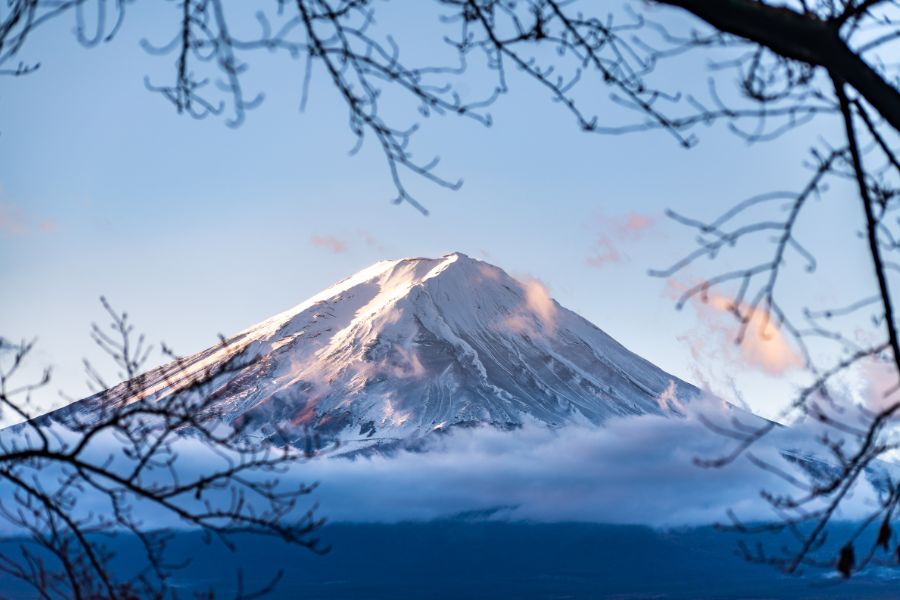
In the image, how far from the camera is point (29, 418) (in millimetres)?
5676

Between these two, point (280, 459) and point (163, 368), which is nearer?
point (280, 459)

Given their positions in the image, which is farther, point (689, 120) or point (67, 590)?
point (67, 590)

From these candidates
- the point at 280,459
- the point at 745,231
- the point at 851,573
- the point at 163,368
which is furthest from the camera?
the point at 163,368

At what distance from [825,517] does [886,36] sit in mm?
1963

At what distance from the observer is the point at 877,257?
4.66 metres

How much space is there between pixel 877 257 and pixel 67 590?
164 inches

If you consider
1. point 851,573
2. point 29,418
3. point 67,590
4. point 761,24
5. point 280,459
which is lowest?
point 851,573

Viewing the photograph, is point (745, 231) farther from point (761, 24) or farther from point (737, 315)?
point (761, 24)

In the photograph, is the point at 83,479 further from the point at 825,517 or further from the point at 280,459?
the point at 825,517

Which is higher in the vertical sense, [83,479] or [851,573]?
[83,479]

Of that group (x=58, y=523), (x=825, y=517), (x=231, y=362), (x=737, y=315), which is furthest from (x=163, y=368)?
(x=825, y=517)

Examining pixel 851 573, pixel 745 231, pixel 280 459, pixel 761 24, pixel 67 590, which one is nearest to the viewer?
pixel 761 24

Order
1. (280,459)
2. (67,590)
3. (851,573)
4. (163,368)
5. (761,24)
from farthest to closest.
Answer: (67,590) < (163,368) < (280,459) < (851,573) < (761,24)

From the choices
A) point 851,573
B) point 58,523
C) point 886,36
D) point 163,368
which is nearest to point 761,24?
point 886,36
